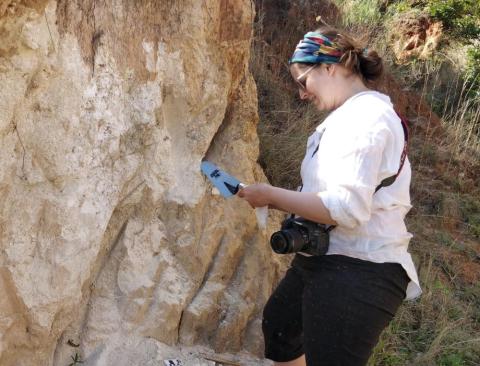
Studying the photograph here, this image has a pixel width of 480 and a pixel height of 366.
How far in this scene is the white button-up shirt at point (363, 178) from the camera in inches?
82.9

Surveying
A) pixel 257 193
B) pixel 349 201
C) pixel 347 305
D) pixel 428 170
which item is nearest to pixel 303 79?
pixel 257 193

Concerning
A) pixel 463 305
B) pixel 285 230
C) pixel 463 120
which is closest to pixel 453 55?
pixel 463 120

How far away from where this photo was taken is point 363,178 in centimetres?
210

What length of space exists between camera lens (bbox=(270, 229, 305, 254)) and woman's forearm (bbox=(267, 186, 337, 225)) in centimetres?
10

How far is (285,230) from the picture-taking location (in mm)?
2326

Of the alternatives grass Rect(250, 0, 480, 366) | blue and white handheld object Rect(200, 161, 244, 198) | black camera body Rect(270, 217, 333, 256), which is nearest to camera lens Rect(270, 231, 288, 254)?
black camera body Rect(270, 217, 333, 256)

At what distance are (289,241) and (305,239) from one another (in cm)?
5

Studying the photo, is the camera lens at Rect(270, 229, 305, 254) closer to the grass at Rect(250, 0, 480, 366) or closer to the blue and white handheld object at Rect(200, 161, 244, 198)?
the blue and white handheld object at Rect(200, 161, 244, 198)

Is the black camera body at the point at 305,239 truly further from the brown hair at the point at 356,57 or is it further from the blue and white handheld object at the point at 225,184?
the brown hair at the point at 356,57

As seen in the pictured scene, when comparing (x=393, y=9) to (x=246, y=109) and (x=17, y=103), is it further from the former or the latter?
(x=17, y=103)

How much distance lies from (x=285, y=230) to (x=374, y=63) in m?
0.69

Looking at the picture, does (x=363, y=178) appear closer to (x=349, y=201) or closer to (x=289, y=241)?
(x=349, y=201)

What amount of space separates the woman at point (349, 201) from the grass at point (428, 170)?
5.73ft

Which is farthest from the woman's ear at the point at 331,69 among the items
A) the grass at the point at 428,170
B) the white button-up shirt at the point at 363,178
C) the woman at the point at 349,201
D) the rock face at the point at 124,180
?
the grass at the point at 428,170
